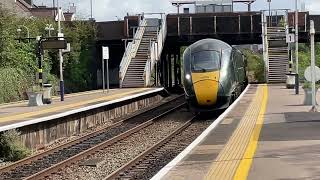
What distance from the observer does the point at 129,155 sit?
1752 centimetres

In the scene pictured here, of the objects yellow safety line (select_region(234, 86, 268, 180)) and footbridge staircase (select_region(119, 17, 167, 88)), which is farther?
footbridge staircase (select_region(119, 17, 167, 88))

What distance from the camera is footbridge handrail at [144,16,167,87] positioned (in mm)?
47281

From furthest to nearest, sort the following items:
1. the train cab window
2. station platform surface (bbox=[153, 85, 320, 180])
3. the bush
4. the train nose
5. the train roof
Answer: the bush < the train roof < the train cab window < the train nose < station platform surface (bbox=[153, 85, 320, 180])

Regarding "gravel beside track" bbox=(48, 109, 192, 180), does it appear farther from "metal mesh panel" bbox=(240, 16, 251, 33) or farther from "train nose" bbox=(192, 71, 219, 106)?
"metal mesh panel" bbox=(240, 16, 251, 33)

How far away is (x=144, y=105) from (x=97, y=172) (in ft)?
76.8

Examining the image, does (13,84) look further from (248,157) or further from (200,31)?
(248,157)

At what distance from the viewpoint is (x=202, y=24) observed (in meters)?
54.2

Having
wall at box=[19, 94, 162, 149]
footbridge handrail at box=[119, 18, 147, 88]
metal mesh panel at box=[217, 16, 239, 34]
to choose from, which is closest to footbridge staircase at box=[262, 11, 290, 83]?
metal mesh panel at box=[217, 16, 239, 34]

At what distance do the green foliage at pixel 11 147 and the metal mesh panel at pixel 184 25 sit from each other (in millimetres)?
36986

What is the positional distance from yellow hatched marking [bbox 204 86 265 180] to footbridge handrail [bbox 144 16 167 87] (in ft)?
91.0

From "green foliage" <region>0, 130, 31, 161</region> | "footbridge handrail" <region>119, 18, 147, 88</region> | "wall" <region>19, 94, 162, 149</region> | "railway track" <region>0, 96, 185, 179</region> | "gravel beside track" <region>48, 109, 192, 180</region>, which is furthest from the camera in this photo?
"footbridge handrail" <region>119, 18, 147, 88</region>

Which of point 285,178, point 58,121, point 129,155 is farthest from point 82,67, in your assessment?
point 285,178

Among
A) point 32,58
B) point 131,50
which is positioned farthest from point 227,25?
point 32,58

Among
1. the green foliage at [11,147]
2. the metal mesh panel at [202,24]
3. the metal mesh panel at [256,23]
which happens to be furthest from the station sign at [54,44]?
the metal mesh panel at [256,23]
